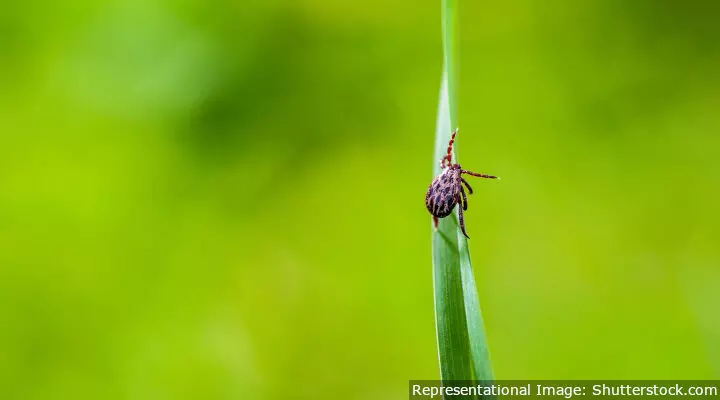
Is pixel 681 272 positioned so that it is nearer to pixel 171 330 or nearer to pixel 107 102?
pixel 171 330

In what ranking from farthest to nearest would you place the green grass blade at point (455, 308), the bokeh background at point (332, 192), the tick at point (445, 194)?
the bokeh background at point (332, 192), the tick at point (445, 194), the green grass blade at point (455, 308)

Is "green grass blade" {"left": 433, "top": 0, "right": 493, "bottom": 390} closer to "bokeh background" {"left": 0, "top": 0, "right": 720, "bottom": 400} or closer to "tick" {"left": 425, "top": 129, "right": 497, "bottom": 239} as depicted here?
"tick" {"left": 425, "top": 129, "right": 497, "bottom": 239}

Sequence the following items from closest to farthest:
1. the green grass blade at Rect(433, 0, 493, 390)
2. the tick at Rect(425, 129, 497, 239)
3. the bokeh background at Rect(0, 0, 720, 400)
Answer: the green grass blade at Rect(433, 0, 493, 390), the tick at Rect(425, 129, 497, 239), the bokeh background at Rect(0, 0, 720, 400)

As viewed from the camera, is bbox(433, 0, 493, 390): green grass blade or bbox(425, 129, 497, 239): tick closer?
bbox(433, 0, 493, 390): green grass blade

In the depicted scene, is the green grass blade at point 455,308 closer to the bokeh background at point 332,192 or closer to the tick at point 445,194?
the tick at point 445,194

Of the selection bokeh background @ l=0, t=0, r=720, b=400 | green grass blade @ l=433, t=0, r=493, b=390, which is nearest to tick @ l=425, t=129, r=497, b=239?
green grass blade @ l=433, t=0, r=493, b=390

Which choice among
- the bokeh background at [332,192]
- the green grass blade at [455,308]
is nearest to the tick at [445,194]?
the green grass blade at [455,308]
